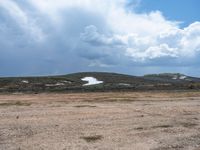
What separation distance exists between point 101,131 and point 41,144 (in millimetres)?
6184

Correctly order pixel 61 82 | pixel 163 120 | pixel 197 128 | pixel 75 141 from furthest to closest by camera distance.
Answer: pixel 61 82 → pixel 163 120 → pixel 197 128 → pixel 75 141

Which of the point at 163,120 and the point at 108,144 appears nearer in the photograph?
the point at 108,144

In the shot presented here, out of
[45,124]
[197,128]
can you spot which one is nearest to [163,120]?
[197,128]

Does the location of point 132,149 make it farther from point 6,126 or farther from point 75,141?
point 6,126

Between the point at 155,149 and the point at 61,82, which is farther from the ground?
the point at 61,82

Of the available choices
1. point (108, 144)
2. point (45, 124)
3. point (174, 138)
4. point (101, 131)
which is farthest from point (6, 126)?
point (174, 138)

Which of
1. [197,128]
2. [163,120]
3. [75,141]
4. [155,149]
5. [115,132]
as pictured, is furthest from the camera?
[163,120]

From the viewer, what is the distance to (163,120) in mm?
33812

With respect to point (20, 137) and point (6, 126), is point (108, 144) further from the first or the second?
point (6, 126)

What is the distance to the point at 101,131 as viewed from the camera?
27.1m

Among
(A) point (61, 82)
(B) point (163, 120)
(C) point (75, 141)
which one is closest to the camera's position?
(C) point (75, 141)

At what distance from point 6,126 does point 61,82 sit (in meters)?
107

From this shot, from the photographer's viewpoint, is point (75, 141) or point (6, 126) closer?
point (75, 141)

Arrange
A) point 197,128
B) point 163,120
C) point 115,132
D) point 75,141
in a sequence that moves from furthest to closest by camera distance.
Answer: point 163,120 < point 197,128 < point 115,132 < point 75,141
